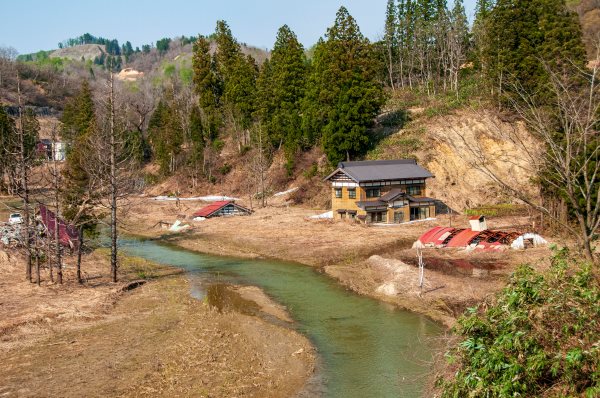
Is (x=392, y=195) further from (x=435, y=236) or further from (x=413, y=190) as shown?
(x=435, y=236)

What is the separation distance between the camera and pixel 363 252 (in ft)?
114

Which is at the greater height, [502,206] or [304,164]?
[304,164]

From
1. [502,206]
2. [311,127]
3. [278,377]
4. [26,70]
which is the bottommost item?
[278,377]

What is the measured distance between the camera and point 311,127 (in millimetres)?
60938

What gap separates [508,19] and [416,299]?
39444mm

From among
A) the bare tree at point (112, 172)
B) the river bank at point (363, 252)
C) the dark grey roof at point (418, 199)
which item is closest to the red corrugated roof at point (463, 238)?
the river bank at point (363, 252)

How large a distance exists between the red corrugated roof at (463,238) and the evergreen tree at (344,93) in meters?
21.0

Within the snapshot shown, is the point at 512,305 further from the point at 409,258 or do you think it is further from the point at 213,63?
the point at 213,63

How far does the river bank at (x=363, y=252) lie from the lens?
24719mm

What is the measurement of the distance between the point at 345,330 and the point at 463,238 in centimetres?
1561

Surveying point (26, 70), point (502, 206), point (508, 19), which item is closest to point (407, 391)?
point (502, 206)

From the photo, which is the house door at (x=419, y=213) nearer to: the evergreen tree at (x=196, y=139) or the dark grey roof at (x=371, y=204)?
the dark grey roof at (x=371, y=204)

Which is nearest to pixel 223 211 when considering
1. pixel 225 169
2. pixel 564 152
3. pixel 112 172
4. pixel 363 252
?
pixel 225 169

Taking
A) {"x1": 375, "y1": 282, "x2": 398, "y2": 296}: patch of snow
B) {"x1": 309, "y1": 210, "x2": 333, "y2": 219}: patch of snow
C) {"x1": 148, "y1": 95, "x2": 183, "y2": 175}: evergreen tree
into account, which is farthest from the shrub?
{"x1": 375, "y1": 282, "x2": 398, "y2": 296}: patch of snow
